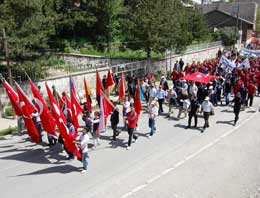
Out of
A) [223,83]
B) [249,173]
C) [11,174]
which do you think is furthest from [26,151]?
[223,83]

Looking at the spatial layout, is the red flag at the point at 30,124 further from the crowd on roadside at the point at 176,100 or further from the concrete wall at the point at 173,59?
the concrete wall at the point at 173,59

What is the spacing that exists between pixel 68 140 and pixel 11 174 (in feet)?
6.45

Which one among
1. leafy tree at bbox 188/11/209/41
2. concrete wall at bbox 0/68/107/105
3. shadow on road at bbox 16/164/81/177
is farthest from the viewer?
leafy tree at bbox 188/11/209/41

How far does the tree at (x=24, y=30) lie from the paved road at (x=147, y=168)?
17.1 ft

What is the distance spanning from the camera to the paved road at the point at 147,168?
9.52 m

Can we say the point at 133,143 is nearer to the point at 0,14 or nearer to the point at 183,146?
the point at 183,146

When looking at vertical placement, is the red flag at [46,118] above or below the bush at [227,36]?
below

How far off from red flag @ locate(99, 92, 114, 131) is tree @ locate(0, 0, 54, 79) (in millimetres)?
6811

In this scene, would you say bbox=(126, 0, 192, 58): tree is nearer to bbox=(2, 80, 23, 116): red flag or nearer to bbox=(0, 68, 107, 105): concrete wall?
bbox=(0, 68, 107, 105): concrete wall

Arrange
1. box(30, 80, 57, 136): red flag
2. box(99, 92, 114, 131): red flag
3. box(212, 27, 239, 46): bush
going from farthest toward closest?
box(212, 27, 239, 46): bush → box(99, 92, 114, 131): red flag → box(30, 80, 57, 136): red flag

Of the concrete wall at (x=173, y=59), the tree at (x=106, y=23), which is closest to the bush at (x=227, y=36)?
the concrete wall at (x=173, y=59)

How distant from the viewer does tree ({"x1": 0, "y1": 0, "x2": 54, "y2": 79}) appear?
17109 millimetres

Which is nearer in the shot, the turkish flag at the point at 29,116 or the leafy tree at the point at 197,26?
the turkish flag at the point at 29,116

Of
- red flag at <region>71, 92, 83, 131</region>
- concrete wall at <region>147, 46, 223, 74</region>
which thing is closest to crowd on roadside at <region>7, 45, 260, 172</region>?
red flag at <region>71, 92, 83, 131</region>
